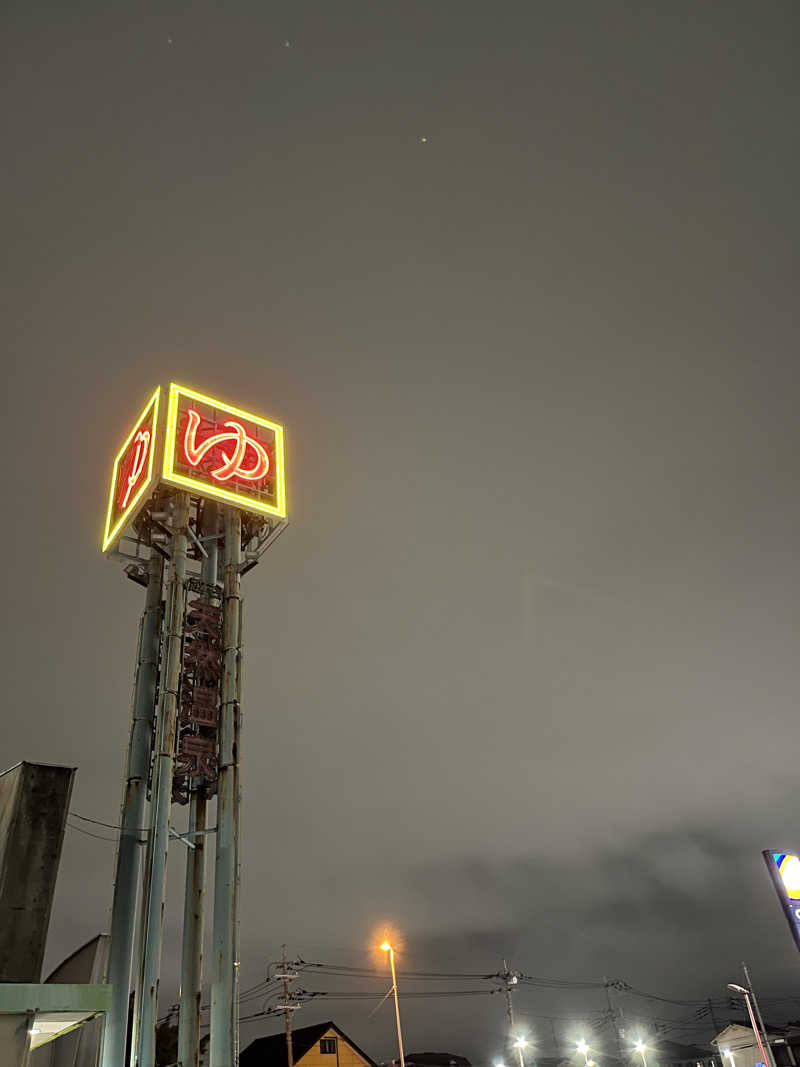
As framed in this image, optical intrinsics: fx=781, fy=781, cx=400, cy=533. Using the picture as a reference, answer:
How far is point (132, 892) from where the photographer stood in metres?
23.1

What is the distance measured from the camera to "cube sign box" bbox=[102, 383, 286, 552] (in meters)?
29.0

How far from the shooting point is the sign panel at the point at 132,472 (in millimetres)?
29125

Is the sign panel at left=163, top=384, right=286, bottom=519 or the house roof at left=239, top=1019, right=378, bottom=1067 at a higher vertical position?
the sign panel at left=163, top=384, right=286, bottom=519

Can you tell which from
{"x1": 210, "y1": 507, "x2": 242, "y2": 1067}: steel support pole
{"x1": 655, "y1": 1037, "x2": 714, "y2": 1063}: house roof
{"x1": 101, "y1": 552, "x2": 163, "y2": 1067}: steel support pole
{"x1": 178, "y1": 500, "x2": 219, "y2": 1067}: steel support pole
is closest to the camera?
{"x1": 101, "y1": 552, "x2": 163, "y2": 1067}: steel support pole

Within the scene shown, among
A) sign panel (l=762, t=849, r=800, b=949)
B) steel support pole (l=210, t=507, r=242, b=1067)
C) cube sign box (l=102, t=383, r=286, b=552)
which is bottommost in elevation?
sign panel (l=762, t=849, r=800, b=949)

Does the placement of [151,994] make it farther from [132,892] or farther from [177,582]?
[177,582]

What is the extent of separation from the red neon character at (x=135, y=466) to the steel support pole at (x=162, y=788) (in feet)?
7.31

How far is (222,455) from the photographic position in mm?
30484

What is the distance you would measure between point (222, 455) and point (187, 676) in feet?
29.6

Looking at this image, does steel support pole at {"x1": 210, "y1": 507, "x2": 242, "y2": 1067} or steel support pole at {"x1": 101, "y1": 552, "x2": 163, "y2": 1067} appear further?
steel support pole at {"x1": 210, "y1": 507, "x2": 242, "y2": 1067}

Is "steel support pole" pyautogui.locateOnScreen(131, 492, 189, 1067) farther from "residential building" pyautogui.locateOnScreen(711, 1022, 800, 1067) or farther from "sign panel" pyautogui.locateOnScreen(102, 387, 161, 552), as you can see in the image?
"residential building" pyautogui.locateOnScreen(711, 1022, 800, 1067)

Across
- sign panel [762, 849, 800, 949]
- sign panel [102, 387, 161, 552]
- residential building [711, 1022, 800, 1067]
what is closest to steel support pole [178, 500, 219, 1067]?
sign panel [102, 387, 161, 552]

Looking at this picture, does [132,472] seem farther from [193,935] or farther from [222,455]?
[193,935]

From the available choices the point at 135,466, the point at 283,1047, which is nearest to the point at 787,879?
the point at 135,466
